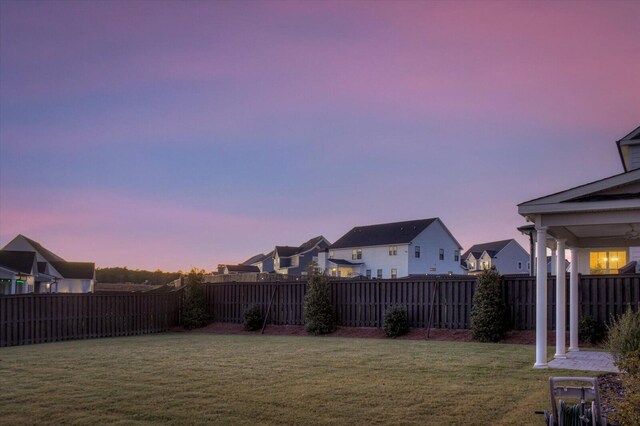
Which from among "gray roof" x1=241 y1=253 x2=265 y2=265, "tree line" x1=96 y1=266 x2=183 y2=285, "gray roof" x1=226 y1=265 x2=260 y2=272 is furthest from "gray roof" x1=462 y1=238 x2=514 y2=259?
"tree line" x1=96 y1=266 x2=183 y2=285

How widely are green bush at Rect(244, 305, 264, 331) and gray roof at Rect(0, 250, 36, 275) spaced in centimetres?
2940

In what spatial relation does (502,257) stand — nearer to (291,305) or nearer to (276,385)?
(291,305)

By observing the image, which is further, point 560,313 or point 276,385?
point 560,313

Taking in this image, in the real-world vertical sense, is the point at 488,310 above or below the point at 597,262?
below

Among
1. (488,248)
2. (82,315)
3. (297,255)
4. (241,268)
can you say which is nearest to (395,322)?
(82,315)

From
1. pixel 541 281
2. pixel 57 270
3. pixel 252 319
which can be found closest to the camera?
pixel 541 281

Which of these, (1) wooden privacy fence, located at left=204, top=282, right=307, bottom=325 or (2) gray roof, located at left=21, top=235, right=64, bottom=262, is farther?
(2) gray roof, located at left=21, top=235, right=64, bottom=262

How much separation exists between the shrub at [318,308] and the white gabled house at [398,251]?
35508mm

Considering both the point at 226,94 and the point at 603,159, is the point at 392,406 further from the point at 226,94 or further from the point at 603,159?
the point at 603,159

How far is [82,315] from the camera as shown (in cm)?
2223

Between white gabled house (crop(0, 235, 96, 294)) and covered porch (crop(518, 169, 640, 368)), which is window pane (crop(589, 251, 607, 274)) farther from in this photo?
white gabled house (crop(0, 235, 96, 294))

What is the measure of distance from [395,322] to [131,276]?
8152 centimetres

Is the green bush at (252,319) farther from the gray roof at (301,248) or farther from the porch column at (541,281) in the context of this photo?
the gray roof at (301,248)

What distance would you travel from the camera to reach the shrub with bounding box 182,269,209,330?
2583 cm
